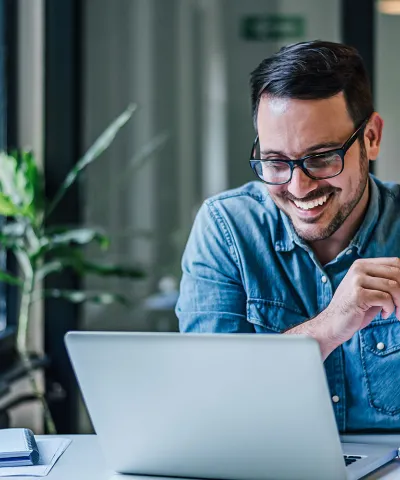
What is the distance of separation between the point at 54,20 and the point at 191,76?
0.61 metres

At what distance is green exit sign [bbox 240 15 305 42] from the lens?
3.68m

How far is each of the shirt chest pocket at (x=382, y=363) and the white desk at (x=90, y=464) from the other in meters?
0.15

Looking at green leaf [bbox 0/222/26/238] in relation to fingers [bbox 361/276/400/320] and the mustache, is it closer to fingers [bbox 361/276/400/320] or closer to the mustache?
the mustache

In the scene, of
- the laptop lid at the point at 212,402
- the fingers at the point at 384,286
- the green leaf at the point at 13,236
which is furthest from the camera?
the green leaf at the point at 13,236

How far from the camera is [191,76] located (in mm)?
3756

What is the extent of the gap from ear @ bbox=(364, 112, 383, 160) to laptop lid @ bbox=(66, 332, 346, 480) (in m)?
0.76

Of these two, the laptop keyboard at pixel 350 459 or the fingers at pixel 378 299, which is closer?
the laptop keyboard at pixel 350 459

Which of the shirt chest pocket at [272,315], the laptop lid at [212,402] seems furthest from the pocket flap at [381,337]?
the laptop lid at [212,402]

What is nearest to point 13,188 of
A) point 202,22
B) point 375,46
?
point 202,22

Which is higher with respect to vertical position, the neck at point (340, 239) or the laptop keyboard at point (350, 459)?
the neck at point (340, 239)

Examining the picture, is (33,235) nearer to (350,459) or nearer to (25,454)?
(25,454)

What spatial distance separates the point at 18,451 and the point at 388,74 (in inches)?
100

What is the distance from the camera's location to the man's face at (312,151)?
1800mm

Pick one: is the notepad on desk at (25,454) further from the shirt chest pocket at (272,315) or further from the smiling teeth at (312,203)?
the smiling teeth at (312,203)
